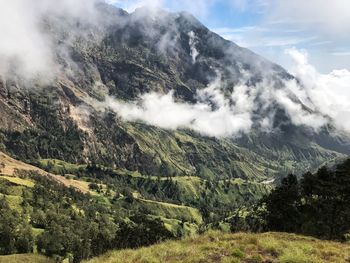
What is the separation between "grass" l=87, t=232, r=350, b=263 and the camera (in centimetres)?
2566

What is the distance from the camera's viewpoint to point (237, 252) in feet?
87.0

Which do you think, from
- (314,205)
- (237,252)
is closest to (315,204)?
(314,205)

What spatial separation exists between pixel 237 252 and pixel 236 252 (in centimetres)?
6

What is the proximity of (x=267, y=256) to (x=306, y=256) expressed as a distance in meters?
2.33

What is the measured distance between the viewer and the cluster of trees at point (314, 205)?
244ft

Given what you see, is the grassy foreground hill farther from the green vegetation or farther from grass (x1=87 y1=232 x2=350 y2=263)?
the green vegetation

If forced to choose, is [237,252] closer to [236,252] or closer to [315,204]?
[236,252]

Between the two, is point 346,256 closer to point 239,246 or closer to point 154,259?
point 239,246

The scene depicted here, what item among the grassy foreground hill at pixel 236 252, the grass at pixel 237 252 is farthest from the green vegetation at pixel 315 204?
the grass at pixel 237 252

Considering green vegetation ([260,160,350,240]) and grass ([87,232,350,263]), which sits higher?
green vegetation ([260,160,350,240])

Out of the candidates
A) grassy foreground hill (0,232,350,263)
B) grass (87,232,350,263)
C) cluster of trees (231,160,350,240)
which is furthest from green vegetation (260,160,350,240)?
grass (87,232,350,263)

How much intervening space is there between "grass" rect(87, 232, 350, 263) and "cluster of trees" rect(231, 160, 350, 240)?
3528 cm

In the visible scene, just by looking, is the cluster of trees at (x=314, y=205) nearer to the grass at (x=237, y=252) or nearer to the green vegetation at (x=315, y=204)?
the green vegetation at (x=315, y=204)

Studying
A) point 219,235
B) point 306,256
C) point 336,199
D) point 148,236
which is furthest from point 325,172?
point 148,236
